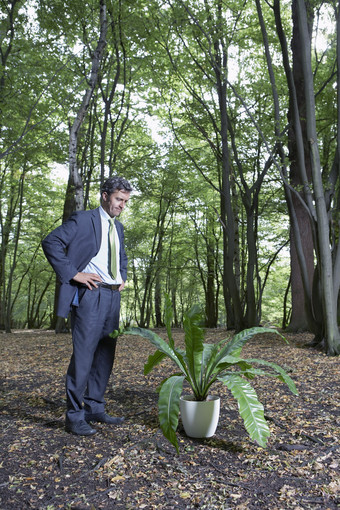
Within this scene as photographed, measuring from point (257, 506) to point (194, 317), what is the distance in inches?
44.0

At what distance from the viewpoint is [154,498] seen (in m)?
1.93

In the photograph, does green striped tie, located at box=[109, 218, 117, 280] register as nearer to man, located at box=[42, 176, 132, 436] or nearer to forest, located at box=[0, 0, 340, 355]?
man, located at box=[42, 176, 132, 436]

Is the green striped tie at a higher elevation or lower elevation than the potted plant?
higher

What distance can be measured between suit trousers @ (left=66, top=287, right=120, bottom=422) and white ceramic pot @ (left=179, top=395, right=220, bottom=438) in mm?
709

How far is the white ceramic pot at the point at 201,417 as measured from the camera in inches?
102

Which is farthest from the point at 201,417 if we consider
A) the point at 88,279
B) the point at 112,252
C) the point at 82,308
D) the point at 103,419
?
the point at 112,252

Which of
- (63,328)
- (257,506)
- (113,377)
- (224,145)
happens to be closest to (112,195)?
(257,506)

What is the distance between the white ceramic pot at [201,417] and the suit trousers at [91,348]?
2.33ft

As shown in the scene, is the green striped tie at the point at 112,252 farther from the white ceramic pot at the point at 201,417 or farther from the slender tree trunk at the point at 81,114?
the slender tree trunk at the point at 81,114

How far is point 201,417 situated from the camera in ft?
8.50

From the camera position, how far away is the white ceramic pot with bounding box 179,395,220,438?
2.59m

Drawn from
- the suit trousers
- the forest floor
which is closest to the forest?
the forest floor

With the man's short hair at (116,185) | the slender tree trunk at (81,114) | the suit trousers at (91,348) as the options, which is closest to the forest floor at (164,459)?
the suit trousers at (91,348)

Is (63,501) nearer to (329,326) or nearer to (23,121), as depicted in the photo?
(329,326)
